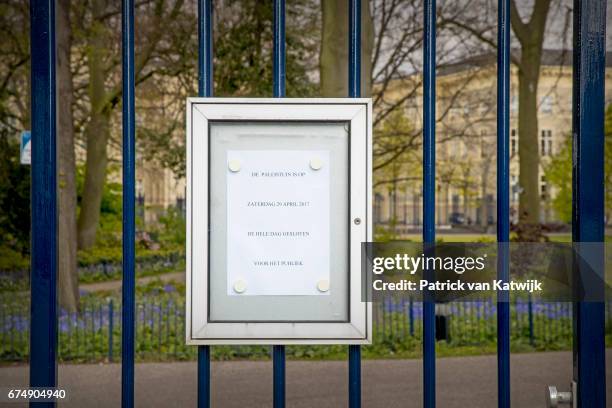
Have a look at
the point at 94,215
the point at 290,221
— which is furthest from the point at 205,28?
the point at 94,215

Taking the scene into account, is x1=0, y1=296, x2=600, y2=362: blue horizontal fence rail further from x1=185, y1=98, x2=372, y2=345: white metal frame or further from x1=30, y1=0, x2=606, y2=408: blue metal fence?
x1=185, y1=98, x2=372, y2=345: white metal frame

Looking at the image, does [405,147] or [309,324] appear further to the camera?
[405,147]

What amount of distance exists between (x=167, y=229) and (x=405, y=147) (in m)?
9.40

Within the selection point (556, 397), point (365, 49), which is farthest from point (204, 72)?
point (365, 49)

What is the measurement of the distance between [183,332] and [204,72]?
25.6 feet

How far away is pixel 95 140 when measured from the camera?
1634 cm

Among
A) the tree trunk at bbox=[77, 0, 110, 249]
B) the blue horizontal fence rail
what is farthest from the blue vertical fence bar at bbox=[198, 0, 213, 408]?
the tree trunk at bbox=[77, 0, 110, 249]

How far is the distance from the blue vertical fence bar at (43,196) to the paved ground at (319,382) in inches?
164

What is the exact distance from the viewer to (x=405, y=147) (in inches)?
552

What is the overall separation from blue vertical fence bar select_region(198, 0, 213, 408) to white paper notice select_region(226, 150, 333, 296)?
28cm

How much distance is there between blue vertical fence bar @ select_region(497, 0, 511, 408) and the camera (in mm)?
2385

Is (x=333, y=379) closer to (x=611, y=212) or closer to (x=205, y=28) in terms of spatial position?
(x=205, y=28)

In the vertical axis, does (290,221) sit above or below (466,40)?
below

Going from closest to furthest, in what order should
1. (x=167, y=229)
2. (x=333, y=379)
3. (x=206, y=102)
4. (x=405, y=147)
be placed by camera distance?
1. (x=206, y=102)
2. (x=333, y=379)
3. (x=405, y=147)
4. (x=167, y=229)
